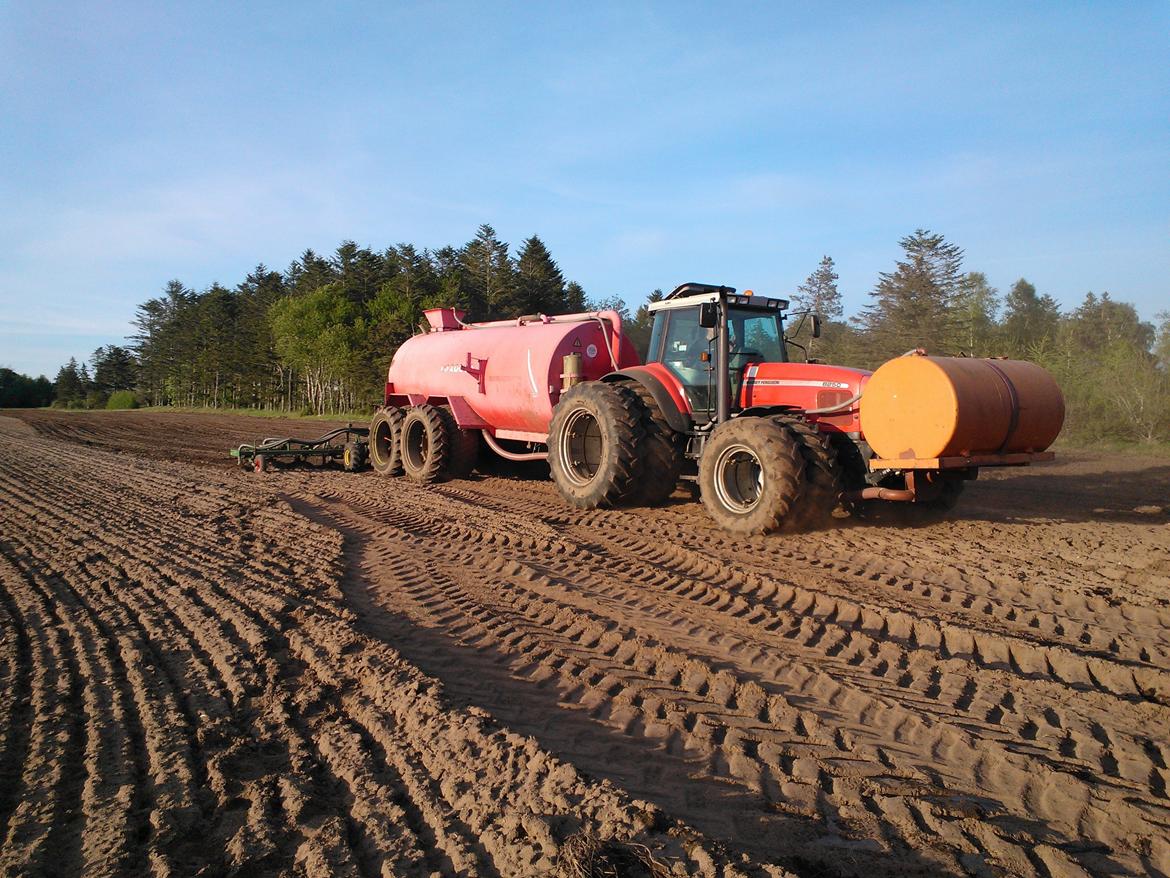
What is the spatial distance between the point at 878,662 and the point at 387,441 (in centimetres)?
1048

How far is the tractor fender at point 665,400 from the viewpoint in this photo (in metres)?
8.33

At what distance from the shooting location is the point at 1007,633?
14.5ft

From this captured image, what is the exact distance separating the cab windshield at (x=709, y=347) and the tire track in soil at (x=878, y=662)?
1.53m

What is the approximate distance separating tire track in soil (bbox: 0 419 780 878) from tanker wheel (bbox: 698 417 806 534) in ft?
11.8

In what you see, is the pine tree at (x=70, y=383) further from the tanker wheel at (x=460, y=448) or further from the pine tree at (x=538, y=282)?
the tanker wheel at (x=460, y=448)

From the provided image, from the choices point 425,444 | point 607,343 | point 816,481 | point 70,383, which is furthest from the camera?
point 70,383

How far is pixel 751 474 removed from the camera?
25.6 feet

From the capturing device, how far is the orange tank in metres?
6.34

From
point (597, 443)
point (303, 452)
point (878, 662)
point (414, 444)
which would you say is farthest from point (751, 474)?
point (303, 452)

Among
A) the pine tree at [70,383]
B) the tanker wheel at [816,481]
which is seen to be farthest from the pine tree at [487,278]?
the pine tree at [70,383]

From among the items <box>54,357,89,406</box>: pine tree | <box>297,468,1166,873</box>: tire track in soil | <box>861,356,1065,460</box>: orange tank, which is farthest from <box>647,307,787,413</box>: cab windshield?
<box>54,357,89,406</box>: pine tree

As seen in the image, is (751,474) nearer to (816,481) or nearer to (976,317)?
(816,481)

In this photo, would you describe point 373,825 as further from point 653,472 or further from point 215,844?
point 653,472

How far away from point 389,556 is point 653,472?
10.3 feet
